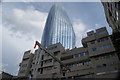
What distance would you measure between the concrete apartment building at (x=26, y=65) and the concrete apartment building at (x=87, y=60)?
8235mm

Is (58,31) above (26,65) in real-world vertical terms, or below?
above

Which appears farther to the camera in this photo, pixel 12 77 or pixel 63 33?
pixel 63 33

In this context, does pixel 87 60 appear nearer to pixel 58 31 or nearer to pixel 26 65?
pixel 26 65

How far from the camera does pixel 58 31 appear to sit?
134250mm

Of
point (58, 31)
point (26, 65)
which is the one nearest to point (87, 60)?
point (26, 65)

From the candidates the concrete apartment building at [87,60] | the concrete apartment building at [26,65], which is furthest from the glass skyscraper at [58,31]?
the concrete apartment building at [87,60]

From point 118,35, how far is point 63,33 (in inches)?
3899

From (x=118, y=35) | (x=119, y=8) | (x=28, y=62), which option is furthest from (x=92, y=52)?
(x=28, y=62)

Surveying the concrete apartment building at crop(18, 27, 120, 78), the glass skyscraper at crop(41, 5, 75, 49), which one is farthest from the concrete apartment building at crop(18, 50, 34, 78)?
the glass skyscraper at crop(41, 5, 75, 49)

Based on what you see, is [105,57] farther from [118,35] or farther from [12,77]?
[12,77]

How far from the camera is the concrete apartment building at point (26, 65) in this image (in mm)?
61688

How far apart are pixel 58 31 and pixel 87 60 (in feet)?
287

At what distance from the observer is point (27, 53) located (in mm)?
68312

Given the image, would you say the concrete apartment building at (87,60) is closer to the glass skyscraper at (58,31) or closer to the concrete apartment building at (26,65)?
the concrete apartment building at (26,65)
